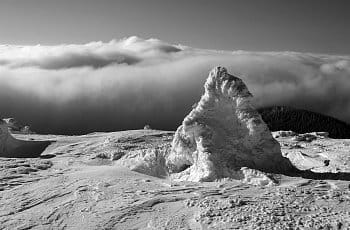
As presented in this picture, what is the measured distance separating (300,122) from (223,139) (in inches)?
4761

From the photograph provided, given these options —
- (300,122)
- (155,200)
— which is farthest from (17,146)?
(300,122)

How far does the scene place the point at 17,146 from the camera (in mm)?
66062

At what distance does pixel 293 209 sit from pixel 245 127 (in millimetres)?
12292

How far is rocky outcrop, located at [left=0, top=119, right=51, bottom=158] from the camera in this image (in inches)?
2494

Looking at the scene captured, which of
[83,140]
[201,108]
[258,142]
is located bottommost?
[83,140]

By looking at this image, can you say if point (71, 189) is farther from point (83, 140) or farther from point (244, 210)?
point (83, 140)

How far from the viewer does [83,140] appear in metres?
68.8

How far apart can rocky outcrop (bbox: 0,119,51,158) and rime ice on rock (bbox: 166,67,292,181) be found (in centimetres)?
2823

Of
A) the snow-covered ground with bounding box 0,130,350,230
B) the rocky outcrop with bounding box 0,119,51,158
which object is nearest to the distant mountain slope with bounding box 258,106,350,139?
the rocky outcrop with bounding box 0,119,51,158

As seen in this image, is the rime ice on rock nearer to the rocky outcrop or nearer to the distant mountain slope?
the rocky outcrop

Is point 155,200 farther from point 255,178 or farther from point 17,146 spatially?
point 17,146

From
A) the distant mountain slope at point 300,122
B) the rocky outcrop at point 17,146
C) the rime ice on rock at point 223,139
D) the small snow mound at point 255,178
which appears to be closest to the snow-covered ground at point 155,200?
the small snow mound at point 255,178

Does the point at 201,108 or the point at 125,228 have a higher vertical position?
the point at 201,108

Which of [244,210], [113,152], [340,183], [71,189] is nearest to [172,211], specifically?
[244,210]
